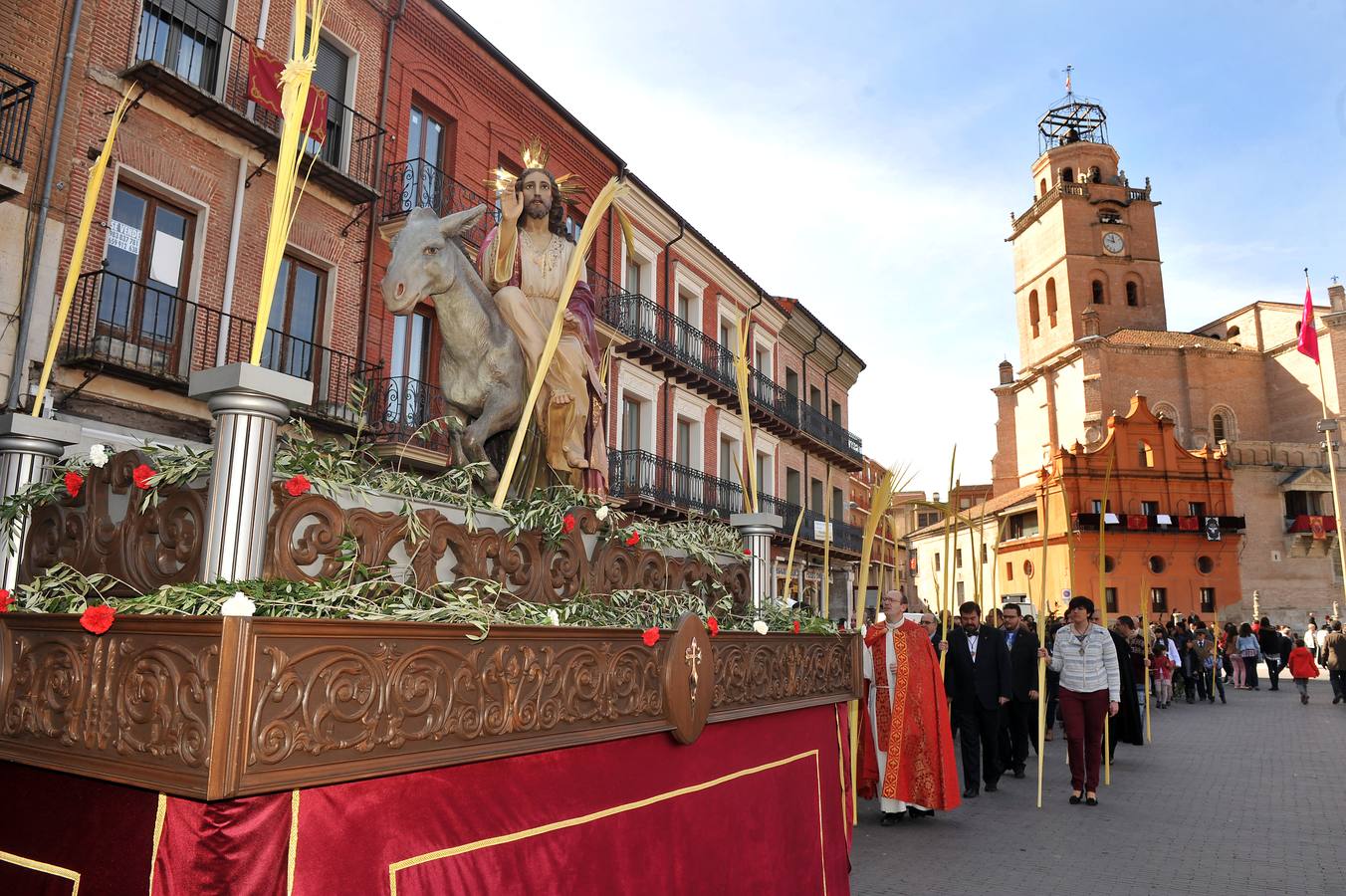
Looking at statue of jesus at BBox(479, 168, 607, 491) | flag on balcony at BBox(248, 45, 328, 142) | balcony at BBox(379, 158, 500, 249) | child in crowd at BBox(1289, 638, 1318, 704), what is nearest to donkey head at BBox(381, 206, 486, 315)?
statue of jesus at BBox(479, 168, 607, 491)

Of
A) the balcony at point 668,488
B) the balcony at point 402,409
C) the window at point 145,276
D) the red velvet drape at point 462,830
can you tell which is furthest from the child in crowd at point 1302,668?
the window at point 145,276

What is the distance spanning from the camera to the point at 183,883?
1787 mm

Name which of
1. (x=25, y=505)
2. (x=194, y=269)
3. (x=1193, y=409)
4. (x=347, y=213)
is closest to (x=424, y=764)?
(x=25, y=505)

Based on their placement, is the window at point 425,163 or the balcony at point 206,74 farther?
the window at point 425,163

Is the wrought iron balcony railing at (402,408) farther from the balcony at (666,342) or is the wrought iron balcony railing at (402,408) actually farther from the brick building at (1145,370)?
the brick building at (1145,370)

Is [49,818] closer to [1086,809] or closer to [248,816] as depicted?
[248,816]

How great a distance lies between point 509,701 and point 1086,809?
288 inches

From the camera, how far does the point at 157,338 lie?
1016cm

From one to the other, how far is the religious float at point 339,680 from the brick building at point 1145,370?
43.9m

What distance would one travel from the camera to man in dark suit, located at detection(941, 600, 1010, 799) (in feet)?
27.6

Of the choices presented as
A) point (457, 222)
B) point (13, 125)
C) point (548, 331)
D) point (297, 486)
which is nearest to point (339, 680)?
point (297, 486)

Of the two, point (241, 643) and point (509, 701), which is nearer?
point (241, 643)

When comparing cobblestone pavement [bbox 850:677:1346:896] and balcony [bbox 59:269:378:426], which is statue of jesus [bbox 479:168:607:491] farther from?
balcony [bbox 59:269:378:426]

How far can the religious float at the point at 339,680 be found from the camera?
5.85ft
